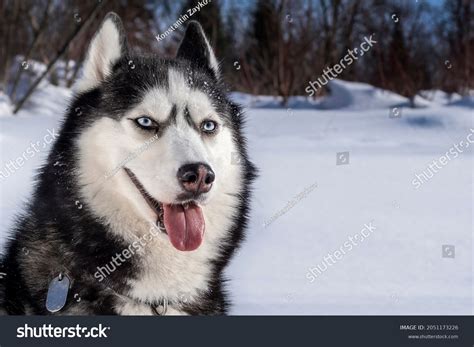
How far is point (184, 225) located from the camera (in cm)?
206

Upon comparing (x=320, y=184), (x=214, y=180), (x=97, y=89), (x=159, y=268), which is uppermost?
(x=97, y=89)

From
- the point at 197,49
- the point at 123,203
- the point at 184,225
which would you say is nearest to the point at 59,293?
the point at 123,203

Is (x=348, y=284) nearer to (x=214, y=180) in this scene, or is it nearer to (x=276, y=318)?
(x=276, y=318)

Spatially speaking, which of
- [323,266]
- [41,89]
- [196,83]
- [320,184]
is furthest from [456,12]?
[196,83]

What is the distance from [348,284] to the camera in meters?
3.44

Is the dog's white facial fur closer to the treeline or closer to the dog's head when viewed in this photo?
the dog's head

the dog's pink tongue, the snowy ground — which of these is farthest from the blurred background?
the dog's pink tongue

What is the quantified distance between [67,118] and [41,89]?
24.9ft

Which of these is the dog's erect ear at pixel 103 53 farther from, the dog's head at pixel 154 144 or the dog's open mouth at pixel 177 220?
the dog's open mouth at pixel 177 220

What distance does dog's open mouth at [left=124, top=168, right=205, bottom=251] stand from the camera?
204 cm

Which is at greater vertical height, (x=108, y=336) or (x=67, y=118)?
(x=67, y=118)

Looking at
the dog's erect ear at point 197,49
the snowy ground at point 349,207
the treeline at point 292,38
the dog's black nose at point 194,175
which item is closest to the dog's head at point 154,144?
the dog's black nose at point 194,175

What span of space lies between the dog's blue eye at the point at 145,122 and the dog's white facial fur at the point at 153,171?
2 centimetres

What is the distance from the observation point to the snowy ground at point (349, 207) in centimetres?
327
